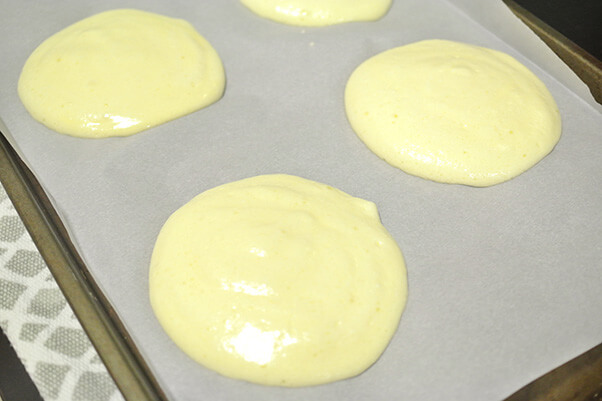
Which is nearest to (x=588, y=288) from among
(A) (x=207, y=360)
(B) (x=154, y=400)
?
(A) (x=207, y=360)

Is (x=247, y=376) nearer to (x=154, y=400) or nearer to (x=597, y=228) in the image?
(x=154, y=400)

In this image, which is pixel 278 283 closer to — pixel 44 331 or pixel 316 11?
pixel 44 331

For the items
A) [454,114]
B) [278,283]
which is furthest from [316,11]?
[278,283]

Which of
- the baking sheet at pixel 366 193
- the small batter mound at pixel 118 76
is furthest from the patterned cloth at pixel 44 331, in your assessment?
the small batter mound at pixel 118 76

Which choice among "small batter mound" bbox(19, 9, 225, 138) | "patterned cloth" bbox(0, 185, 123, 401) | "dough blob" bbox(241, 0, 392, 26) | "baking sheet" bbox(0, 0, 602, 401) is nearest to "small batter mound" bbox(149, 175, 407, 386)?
"baking sheet" bbox(0, 0, 602, 401)

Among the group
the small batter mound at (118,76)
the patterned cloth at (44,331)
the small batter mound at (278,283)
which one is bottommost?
the patterned cloth at (44,331)

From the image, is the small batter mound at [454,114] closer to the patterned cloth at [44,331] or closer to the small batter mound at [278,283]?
the small batter mound at [278,283]

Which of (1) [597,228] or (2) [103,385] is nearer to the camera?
(2) [103,385]
